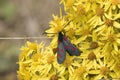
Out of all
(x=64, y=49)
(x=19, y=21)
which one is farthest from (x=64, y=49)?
(x=19, y=21)

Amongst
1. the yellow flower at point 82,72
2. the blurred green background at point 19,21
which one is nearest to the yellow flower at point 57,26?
the yellow flower at point 82,72

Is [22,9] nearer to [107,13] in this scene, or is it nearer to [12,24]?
[12,24]

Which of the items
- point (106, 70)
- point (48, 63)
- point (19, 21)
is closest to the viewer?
point (106, 70)

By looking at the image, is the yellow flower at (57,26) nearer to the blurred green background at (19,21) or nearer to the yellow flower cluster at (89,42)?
the yellow flower cluster at (89,42)

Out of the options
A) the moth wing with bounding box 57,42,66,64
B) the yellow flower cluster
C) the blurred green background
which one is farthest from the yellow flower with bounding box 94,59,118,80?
the blurred green background

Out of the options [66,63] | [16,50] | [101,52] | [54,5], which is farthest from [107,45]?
[54,5]

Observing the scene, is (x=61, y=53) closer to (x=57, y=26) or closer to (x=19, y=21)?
(x=57, y=26)
